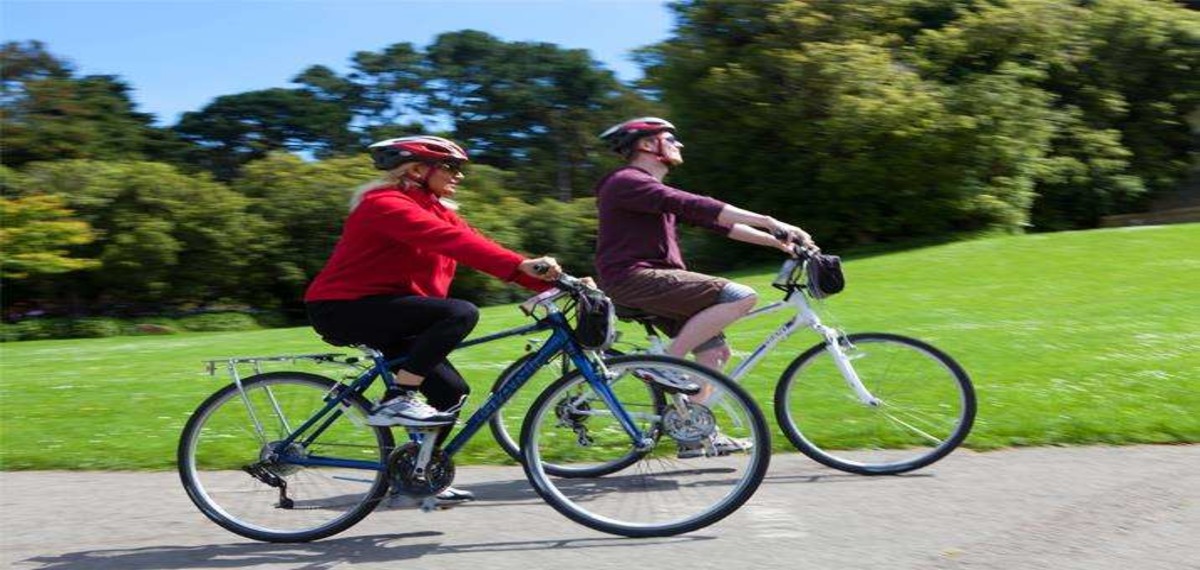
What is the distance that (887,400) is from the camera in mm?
5602

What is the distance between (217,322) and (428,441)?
2169 cm

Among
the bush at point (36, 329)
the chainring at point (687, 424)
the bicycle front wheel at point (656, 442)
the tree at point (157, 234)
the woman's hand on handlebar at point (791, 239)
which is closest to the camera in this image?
the bicycle front wheel at point (656, 442)

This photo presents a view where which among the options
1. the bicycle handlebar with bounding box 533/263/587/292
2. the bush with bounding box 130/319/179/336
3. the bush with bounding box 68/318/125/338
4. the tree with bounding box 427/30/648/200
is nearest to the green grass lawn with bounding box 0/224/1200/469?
the bicycle handlebar with bounding box 533/263/587/292

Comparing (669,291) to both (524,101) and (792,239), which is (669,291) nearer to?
(792,239)

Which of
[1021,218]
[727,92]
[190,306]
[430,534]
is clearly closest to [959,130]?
[1021,218]

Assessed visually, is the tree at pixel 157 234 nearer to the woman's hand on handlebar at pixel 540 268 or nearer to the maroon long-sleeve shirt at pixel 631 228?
the maroon long-sleeve shirt at pixel 631 228

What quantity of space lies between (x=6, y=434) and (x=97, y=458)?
1.42 m

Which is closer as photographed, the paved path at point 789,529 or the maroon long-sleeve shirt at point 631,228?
the paved path at point 789,529

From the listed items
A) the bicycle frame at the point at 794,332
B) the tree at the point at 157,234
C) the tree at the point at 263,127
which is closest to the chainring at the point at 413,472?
the bicycle frame at the point at 794,332

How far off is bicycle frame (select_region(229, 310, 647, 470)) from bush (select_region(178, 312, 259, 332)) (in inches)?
820

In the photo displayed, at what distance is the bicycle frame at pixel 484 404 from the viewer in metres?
4.70

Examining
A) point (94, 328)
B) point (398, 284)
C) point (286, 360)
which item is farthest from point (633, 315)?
point (94, 328)

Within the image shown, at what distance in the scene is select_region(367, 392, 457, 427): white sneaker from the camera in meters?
4.63

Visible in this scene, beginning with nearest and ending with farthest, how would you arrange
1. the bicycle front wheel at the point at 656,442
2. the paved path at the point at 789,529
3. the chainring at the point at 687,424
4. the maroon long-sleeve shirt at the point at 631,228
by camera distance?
the paved path at the point at 789,529, the bicycle front wheel at the point at 656,442, the chainring at the point at 687,424, the maroon long-sleeve shirt at the point at 631,228
